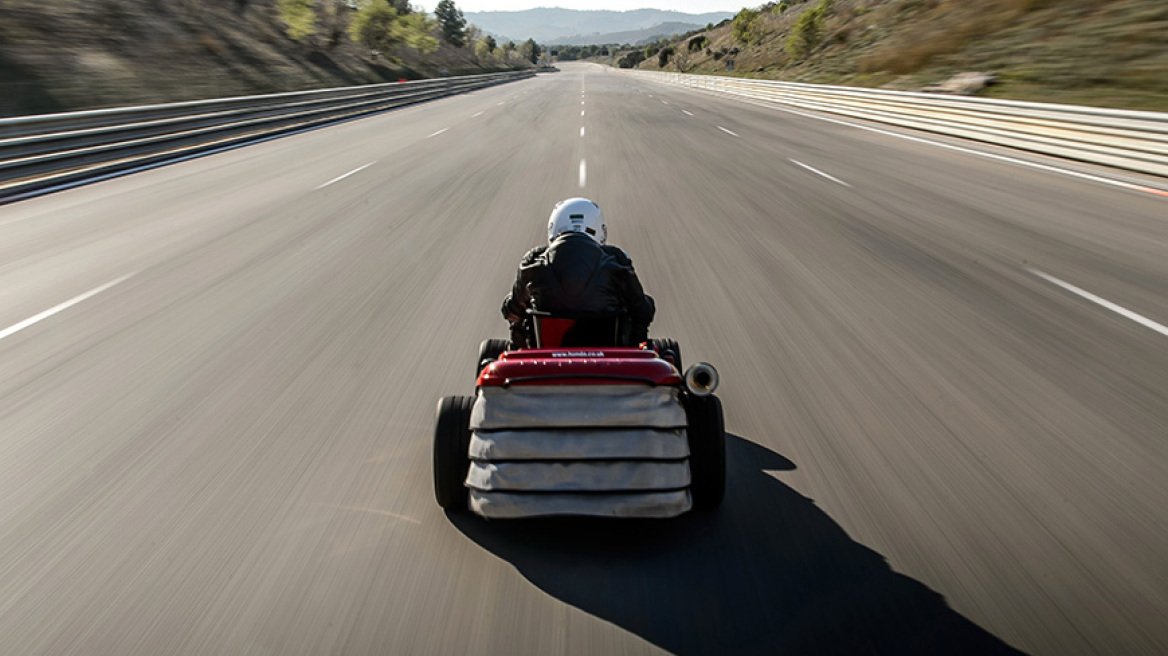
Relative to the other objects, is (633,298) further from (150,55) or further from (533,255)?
(150,55)

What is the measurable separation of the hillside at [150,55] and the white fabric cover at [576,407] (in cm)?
2404

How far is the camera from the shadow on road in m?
2.66

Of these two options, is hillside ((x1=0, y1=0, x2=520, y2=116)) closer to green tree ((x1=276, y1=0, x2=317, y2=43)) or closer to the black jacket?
green tree ((x1=276, y1=0, x2=317, y2=43))

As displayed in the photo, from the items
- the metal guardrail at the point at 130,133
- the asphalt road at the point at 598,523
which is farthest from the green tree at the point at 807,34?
the asphalt road at the point at 598,523

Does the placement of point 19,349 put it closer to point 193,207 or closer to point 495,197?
point 193,207

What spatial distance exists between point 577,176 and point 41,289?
8.26 metres

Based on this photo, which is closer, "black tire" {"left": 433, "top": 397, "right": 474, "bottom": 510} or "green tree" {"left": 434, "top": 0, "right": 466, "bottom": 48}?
"black tire" {"left": 433, "top": 397, "right": 474, "bottom": 510}

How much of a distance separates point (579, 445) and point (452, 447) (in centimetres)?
63

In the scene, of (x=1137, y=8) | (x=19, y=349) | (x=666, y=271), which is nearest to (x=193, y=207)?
(x=19, y=349)

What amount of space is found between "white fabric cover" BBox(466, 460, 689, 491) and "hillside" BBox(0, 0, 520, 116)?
952 inches

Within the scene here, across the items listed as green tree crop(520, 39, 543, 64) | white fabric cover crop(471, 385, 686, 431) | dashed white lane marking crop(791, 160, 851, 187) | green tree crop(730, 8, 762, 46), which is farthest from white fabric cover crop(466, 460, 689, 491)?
green tree crop(520, 39, 543, 64)

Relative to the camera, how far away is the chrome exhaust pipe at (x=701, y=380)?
295 centimetres

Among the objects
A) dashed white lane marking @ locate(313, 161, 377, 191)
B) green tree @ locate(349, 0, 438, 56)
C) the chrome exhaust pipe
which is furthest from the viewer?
green tree @ locate(349, 0, 438, 56)

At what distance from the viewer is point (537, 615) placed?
9.19 feet
